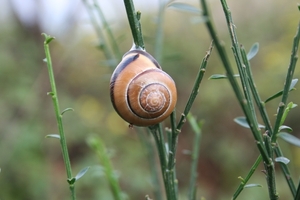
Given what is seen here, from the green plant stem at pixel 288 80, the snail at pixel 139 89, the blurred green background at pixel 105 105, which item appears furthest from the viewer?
the blurred green background at pixel 105 105

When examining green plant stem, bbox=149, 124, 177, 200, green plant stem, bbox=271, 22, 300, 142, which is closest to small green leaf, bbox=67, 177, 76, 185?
green plant stem, bbox=149, 124, 177, 200

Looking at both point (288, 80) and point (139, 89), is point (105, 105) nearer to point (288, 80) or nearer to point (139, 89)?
point (139, 89)

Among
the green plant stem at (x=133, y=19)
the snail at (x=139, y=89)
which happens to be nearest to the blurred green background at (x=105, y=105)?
the snail at (x=139, y=89)

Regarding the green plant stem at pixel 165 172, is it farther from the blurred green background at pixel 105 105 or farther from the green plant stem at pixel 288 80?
the blurred green background at pixel 105 105

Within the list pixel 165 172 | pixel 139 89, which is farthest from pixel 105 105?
pixel 165 172

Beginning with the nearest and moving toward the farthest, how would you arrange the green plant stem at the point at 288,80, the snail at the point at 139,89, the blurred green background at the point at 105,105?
the green plant stem at the point at 288,80
the snail at the point at 139,89
the blurred green background at the point at 105,105

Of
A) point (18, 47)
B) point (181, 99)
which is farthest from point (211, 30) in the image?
point (18, 47)

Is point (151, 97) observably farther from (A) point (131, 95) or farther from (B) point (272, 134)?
(B) point (272, 134)
